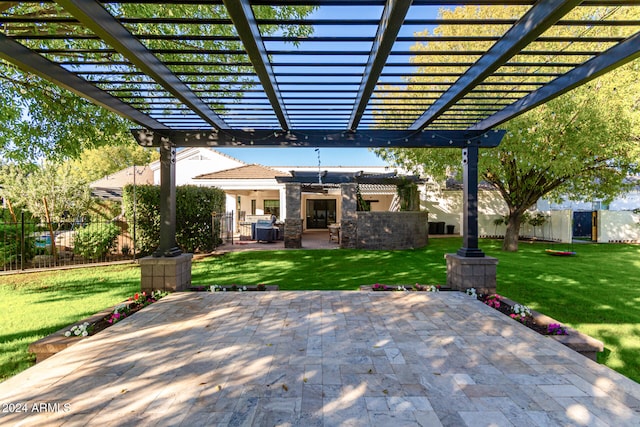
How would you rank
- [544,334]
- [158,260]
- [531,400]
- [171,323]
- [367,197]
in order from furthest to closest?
[367,197] < [158,260] < [171,323] < [544,334] < [531,400]

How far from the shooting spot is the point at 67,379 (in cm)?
269

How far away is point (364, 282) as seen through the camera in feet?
22.4

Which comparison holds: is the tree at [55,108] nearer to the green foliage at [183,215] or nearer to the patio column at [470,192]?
the green foliage at [183,215]

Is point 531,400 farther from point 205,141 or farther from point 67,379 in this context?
point 205,141

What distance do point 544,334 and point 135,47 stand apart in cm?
581

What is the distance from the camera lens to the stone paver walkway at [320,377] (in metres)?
2.21

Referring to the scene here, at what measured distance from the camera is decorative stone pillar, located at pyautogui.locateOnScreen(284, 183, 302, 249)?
37.8 feet

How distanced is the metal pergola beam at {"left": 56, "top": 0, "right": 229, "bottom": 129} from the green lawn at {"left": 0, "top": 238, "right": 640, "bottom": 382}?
3591 mm

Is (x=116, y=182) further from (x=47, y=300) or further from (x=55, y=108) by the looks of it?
(x=47, y=300)

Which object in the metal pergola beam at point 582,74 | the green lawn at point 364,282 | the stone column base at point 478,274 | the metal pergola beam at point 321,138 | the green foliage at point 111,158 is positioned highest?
the green foliage at point 111,158

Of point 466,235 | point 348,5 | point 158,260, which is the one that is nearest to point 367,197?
point 466,235

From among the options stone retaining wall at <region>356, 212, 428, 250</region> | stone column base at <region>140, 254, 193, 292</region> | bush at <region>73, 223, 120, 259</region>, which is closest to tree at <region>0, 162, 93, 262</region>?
bush at <region>73, 223, 120, 259</region>

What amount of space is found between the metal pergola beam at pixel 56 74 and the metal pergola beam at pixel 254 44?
2.32m

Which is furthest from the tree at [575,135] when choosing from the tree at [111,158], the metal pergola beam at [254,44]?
the tree at [111,158]
